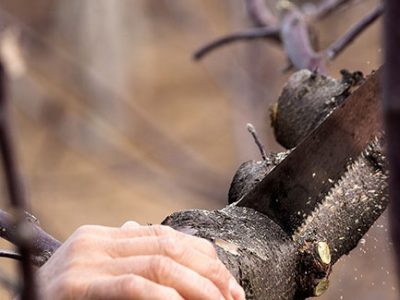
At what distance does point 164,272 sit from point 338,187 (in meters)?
0.28

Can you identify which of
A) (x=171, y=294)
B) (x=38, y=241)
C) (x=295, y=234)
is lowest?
(x=171, y=294)

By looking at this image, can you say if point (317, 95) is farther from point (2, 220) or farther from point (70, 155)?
point (70, 155)

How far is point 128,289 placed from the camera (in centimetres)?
70

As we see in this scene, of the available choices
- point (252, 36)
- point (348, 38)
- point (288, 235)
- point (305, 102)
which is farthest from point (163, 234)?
point (252, 36)

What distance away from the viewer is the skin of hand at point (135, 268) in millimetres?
711

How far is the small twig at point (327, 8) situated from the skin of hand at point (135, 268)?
1042 mm

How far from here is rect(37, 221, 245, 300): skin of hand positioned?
71 cm

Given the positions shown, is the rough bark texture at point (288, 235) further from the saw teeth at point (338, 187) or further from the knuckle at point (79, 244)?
the knuckle at point (79, 244)

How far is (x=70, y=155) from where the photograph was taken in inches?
209

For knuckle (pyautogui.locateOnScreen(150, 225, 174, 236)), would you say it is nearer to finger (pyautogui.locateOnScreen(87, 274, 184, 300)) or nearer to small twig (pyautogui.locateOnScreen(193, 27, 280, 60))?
finger (pyautogui.locateOnScreen(87, 274, 184, 300))

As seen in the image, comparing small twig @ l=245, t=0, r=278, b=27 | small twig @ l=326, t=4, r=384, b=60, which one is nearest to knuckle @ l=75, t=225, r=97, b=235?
small twig @ l=326, t=4, r=384, b=60

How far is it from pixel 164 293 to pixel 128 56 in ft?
16.2

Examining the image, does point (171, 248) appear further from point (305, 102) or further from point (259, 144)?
point (305, 102)

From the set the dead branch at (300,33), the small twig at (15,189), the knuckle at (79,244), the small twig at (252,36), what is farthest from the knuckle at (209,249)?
the small twig at (252,36)
